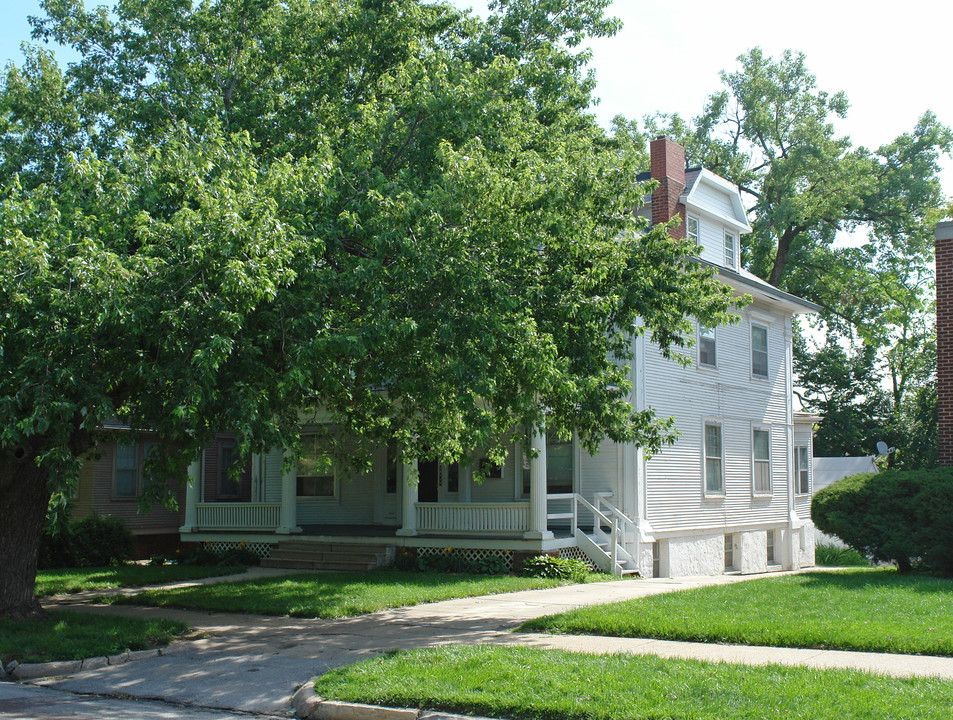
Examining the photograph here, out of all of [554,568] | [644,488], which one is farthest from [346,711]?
[644,488]

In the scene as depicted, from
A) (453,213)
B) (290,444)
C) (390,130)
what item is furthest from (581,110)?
(290,444)

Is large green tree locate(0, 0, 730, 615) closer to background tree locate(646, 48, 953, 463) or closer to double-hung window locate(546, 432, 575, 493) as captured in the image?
double-hung window locate(546, 432, 575, 493)

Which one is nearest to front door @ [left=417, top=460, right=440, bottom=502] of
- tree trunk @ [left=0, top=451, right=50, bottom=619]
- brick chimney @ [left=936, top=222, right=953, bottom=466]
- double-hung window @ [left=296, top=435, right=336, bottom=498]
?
double-hung window @ [left=296, top=435, right=336, bottom=498]

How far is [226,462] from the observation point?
2861cm

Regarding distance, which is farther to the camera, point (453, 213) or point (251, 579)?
point (251, 579)

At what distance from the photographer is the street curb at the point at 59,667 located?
32.1ft

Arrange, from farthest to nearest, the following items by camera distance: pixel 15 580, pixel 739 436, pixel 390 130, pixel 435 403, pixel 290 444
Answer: pixel 739 436 < pixel 390 130 < pixel 15 580 < pixel 435 403 < pixel 290 444

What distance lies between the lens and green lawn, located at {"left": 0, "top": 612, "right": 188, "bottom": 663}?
402 inches

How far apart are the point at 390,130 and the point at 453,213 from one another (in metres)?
2.60

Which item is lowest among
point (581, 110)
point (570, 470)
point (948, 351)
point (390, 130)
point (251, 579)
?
point (251, 579)

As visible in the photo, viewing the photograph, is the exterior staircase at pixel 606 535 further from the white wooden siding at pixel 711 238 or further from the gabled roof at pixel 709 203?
the gabled roof at pixel 709 203

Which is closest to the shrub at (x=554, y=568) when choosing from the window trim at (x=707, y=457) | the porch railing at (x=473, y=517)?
the porch railing at (x=473, y=517)

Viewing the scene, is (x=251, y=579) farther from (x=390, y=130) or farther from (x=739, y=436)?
(x=739, y=436)

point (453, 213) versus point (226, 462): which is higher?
point (453, 213)
